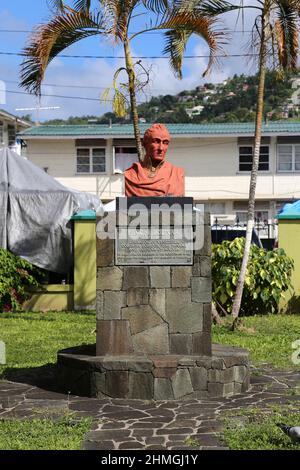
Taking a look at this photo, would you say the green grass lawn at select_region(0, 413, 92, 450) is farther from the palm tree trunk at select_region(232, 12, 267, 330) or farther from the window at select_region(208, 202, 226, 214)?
the window at select_region(208, 202, 226, 214)

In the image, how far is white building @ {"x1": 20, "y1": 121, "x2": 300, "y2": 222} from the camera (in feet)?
98.5

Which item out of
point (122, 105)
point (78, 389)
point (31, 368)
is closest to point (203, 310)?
point (78, 389)

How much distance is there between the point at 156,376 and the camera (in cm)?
733

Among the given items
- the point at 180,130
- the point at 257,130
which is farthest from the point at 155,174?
the point at 180,130

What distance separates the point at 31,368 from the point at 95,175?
72.7 ft

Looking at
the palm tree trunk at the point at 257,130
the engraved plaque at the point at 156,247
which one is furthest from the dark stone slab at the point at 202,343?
the palm tree trunk at the point at 257,130

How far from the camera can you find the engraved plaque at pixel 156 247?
7.62 m

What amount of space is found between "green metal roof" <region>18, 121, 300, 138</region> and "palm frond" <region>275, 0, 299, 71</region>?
16921mm

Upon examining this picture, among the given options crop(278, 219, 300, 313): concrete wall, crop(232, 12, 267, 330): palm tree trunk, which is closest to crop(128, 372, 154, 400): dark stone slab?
crop(232, 12, 267, 330): palm tree trunk

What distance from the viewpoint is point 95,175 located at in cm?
3083

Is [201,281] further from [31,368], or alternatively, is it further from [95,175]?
[95,175]

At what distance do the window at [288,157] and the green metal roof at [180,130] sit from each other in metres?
0.80

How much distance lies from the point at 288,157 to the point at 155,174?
75.7ft

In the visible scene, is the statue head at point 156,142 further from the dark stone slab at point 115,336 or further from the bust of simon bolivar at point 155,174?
the dark stone slab at point 115,336
